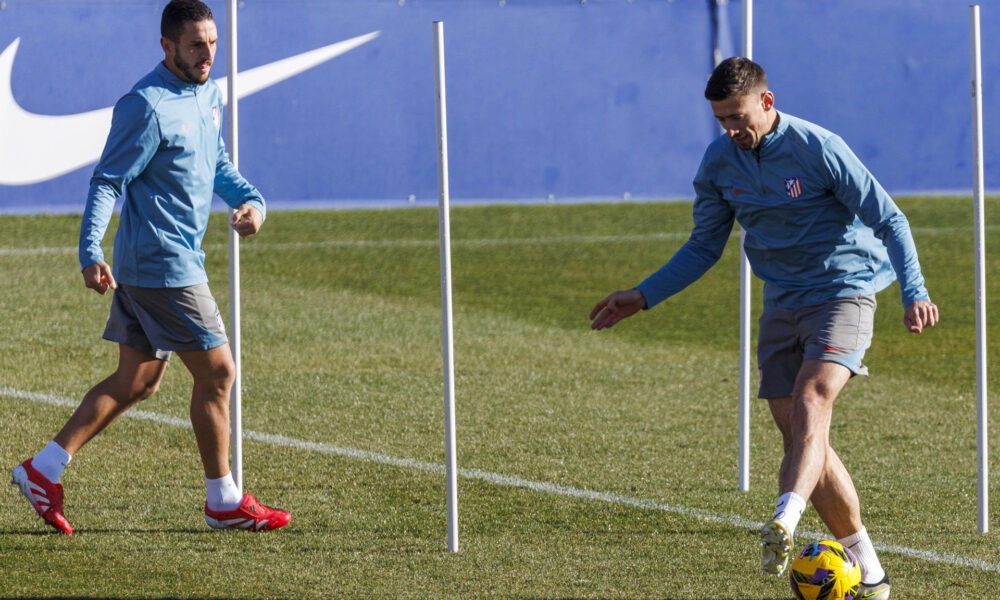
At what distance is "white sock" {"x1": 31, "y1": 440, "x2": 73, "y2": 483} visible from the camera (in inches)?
199

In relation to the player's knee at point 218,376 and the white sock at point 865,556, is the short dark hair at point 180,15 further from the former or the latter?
the white sock at point 865,556

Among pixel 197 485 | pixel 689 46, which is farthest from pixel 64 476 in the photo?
pixel 689 46

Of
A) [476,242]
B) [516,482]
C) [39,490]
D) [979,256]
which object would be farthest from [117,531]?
[476,242]

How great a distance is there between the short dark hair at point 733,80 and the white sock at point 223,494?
234 centimetres

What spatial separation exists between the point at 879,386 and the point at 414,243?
21.9 feet

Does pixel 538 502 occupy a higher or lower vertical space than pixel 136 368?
lower

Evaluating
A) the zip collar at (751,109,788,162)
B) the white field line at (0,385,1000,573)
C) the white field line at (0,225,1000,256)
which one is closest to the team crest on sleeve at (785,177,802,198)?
the zip collar at (751,109,788,162)

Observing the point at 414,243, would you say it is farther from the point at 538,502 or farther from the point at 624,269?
the point at 538,502

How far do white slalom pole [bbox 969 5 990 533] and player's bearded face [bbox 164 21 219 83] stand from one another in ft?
9.22

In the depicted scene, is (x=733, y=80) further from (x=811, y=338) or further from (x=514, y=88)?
(x=514, y=88)

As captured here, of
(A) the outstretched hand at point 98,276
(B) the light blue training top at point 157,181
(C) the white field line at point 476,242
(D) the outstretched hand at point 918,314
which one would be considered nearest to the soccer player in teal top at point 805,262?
(D) the outstretched hand at point 918,314

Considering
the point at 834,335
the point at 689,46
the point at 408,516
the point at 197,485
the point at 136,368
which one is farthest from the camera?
the point at 689,46

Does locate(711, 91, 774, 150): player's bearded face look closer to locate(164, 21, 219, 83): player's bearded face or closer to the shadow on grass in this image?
locate(164, 21, 219, 83): player's bearded face

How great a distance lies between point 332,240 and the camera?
14219 millimetres
